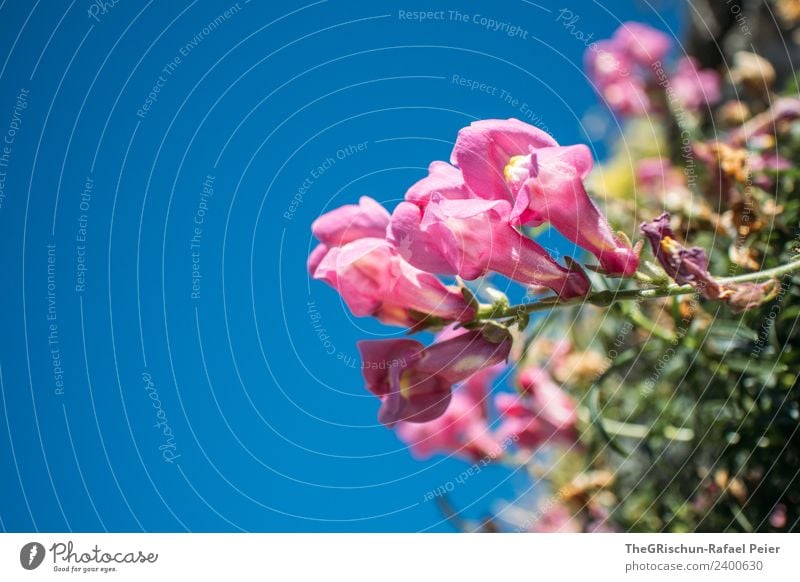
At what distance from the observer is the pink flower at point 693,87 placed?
106 inches

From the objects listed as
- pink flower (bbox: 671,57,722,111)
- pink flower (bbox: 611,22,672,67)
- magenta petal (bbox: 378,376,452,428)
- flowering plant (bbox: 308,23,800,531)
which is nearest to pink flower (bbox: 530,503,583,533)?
flowering plant (bbox: 308,23,800,531)

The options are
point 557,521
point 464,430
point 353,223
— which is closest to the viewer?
point 353,223

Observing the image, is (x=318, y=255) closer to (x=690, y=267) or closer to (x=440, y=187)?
(x=440, y=187)

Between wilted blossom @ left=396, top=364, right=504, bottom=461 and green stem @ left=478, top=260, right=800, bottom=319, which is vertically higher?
green stem @ left=478, top=260, right=800, bottom=319

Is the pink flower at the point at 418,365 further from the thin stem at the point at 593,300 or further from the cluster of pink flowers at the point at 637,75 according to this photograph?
the cluster of pink flowers at the point at 637,75

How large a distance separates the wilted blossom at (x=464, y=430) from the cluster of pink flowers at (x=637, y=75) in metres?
1.18

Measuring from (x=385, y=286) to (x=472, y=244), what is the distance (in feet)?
0.48

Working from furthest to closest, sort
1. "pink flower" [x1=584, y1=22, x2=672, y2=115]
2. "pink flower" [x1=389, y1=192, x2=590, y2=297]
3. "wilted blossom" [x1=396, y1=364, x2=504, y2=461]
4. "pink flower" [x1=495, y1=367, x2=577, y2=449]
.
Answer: "pink flower" [x1=584, y1=22, x2=672, y2=115] < "wilted blossom" [x1=396, y1=364, x2=504, y2=461] < "pink flower" [x1=495, y1=367, x2=577, y2=449] < "pink flower" [x1=389, y1=192, x2=590, y2=297]

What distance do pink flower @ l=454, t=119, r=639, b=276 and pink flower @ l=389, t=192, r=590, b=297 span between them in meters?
0.04

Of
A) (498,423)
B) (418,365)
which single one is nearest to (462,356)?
(418,365)

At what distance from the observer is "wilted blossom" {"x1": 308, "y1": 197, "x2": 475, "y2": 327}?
118 cm

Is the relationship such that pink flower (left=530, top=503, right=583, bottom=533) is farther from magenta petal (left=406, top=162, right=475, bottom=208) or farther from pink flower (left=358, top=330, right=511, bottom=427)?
magenta petal (left=406, top=162, right=475, bottom=208)

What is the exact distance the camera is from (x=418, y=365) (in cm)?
123

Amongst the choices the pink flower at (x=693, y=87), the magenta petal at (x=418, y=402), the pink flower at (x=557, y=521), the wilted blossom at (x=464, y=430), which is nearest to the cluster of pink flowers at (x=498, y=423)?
the wilted blossom at (x=464, y=430)
